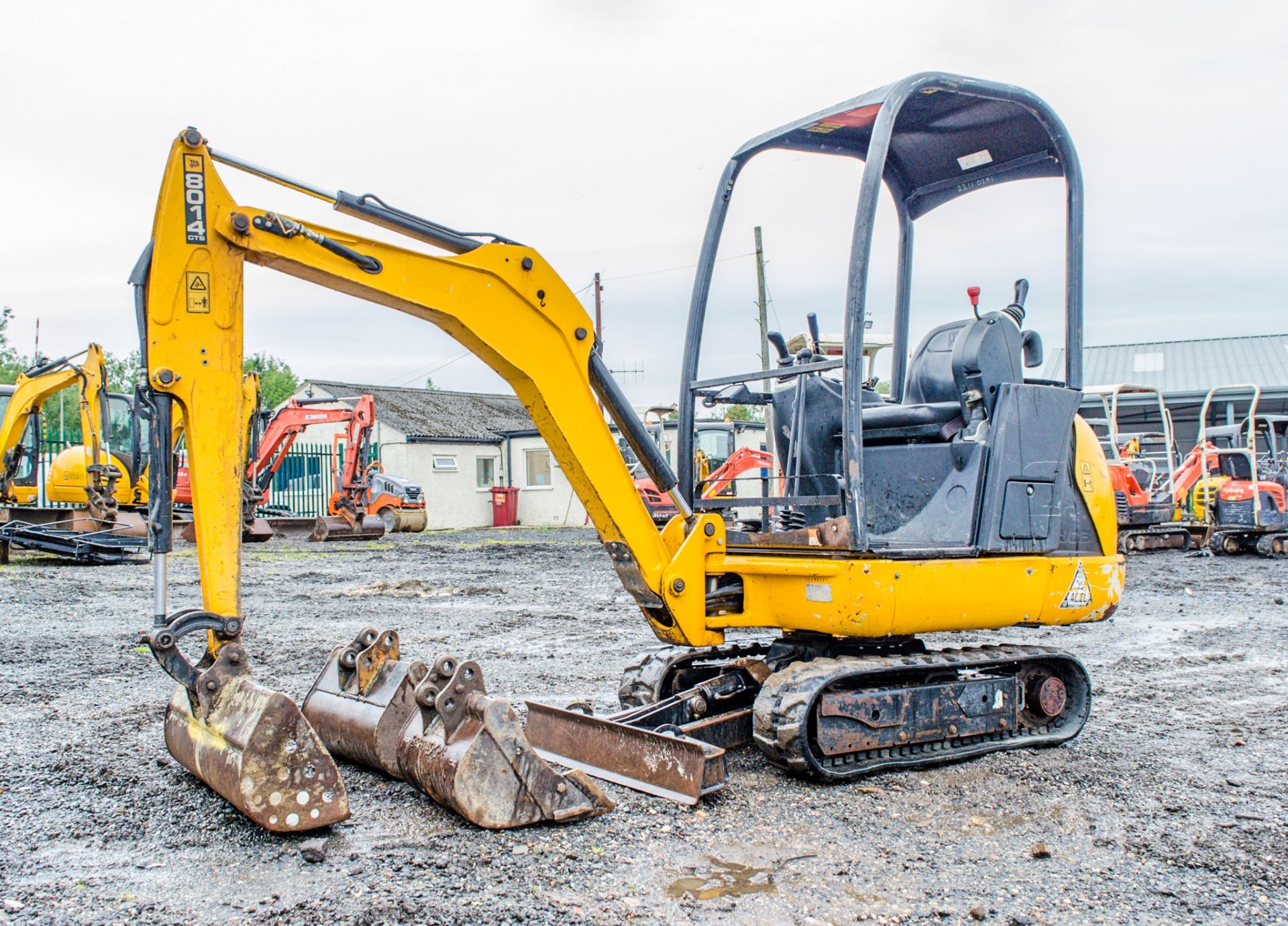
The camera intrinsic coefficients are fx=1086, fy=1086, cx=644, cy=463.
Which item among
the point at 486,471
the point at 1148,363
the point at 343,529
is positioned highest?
the point at 1148,363

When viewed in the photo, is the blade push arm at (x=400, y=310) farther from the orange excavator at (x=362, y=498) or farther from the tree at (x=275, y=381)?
the tree at (x=275, y=381)

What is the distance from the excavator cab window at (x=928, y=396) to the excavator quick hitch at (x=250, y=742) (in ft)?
7.00

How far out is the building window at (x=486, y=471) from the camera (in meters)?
34.6

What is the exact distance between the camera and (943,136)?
5.62m

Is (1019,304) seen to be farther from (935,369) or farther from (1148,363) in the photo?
(1148,363)

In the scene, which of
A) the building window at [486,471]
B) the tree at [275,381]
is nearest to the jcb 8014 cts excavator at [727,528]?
the building window at [486,471]

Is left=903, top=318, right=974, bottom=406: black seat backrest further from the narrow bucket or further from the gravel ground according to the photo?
the narrow bucket

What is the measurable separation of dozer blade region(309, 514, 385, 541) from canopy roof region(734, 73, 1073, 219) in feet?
58.0

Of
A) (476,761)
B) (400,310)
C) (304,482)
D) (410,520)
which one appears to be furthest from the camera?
(304,482)

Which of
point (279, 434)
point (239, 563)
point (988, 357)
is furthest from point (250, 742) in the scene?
point (279, 434)

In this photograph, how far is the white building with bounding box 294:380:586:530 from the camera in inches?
1286

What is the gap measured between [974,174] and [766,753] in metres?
3.35

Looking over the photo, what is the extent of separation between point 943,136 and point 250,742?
14.3ft

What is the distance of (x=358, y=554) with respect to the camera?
60.2 feet
